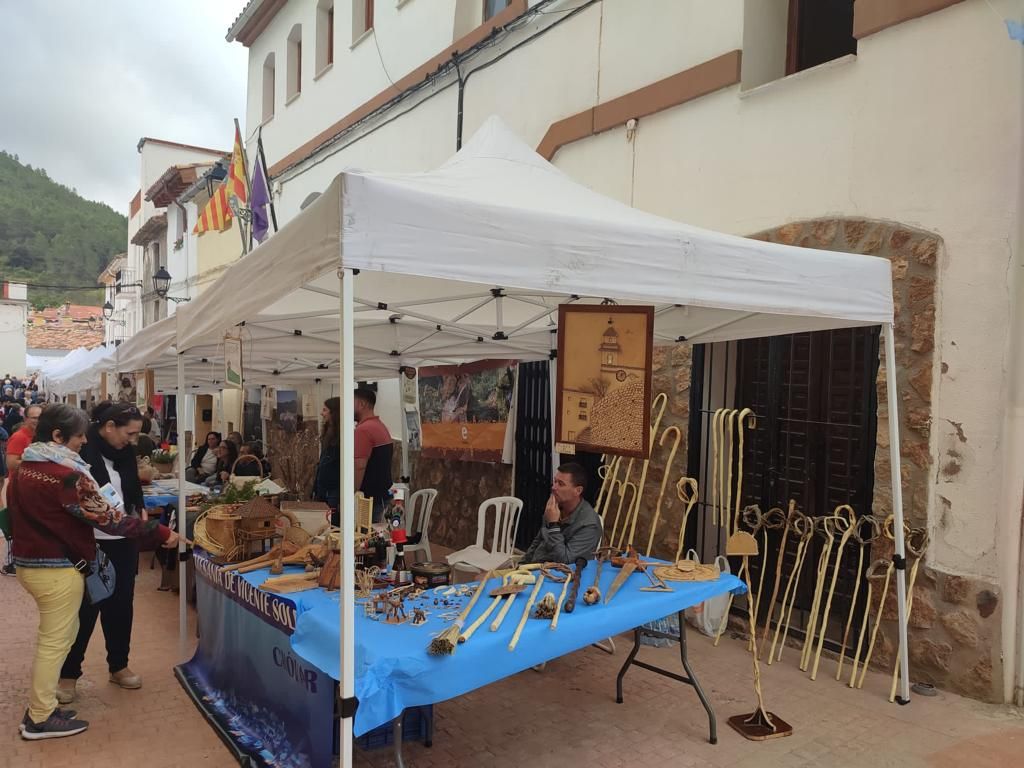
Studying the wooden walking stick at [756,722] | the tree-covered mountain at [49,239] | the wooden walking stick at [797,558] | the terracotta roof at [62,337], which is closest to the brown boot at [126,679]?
the wooden walking stick at [756,722]

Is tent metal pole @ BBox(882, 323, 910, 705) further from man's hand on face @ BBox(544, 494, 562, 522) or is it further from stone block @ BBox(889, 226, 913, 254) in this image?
man's hand on face @ BBox(544, 494, 562, 522)

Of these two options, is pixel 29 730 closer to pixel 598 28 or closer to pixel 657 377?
pixel 657 377

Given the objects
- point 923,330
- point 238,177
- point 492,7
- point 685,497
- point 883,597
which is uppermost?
A: point 492,7

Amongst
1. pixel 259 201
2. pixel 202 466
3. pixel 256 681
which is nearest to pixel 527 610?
pixel 256 681

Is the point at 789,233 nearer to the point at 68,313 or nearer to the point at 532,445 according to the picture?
the point at 532,445

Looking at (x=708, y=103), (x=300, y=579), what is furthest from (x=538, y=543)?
(x=708, y=103)

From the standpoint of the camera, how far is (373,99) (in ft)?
33.6

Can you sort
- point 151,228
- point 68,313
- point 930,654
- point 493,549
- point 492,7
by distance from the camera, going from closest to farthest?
point 930,654 < point 493,549 < point 492,7 < point 151,228 < point 68,313

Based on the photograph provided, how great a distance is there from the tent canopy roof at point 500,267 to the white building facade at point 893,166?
2.04ft

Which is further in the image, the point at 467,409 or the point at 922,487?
the point at 467,409

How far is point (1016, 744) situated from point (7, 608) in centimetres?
678

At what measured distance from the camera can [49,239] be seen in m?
45.6

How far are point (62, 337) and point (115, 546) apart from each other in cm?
4231

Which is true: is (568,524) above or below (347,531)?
below
